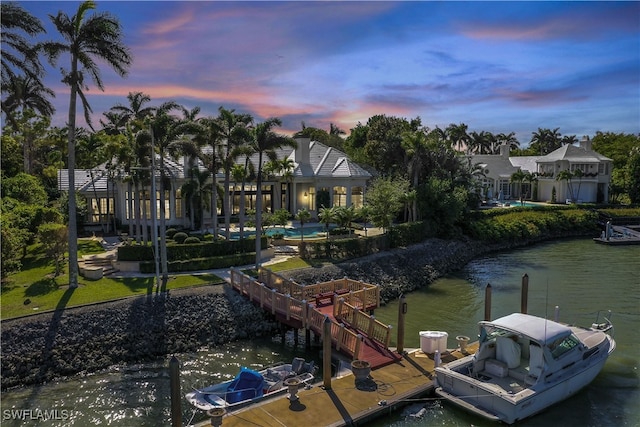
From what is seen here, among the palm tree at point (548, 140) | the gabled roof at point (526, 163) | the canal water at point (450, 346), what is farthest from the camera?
the palm tree at point (548, 140)

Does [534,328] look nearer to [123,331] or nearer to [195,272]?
[123,331]

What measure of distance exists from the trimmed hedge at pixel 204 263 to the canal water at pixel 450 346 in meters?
6.95

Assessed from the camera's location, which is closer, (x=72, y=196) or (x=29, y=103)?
(x=72, y=196)

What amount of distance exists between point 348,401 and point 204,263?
14602 millimetres

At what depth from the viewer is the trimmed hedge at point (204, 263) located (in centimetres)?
2588

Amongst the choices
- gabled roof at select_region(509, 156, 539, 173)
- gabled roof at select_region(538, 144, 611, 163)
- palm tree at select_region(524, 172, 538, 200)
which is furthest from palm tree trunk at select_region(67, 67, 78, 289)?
gabled roof at select_region(509, 156, 539, 173)

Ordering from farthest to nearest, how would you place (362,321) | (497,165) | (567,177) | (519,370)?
(497,165) < (567,177) < (362,321) < (519,370)

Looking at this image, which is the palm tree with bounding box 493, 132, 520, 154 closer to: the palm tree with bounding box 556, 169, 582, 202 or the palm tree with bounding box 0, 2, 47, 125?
the palm tree with bounding box 556, 169, 582, 202

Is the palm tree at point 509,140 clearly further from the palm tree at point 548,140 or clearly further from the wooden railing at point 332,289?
the wooden railing at point 332,289

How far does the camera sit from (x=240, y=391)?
15055mm

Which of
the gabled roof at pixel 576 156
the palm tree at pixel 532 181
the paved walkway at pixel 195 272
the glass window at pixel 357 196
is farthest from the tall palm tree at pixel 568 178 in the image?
the paved walkway at pixel 195 272

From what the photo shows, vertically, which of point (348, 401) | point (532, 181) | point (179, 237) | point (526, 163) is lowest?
point (348, 401)

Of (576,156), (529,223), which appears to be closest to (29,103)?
(529,223)

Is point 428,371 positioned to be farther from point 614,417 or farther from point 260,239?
point 260,239
